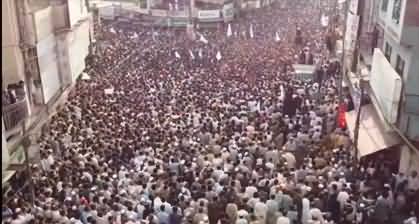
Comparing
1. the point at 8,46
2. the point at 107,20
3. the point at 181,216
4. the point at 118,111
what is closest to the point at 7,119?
the point at 8,46

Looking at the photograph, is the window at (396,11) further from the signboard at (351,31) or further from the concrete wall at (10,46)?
the concrete wall at (10,46)

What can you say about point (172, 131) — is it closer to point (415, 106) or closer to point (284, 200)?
point (284, 200)

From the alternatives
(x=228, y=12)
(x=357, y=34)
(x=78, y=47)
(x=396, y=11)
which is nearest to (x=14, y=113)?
(x=78, y=47)

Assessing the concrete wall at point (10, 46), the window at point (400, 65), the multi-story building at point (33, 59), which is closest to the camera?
the window at point (400, 65)

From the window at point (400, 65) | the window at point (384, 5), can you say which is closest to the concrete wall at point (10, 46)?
the window at point (400, 65)

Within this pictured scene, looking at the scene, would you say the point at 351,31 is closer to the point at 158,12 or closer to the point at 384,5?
the point at 384,5

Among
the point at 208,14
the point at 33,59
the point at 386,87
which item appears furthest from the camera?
the point at 208,14
